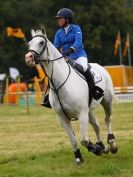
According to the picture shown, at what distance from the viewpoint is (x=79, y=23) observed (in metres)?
70.3

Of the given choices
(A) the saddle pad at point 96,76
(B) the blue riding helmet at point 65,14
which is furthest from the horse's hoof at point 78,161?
(B) the blue riding helmet at point 65,14

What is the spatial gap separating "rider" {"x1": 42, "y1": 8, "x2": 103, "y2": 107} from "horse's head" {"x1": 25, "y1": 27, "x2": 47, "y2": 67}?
84cm

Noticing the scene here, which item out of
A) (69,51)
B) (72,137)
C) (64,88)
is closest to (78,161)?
(72,137)

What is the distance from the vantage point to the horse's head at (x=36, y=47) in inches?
412

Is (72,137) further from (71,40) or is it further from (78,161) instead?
(71,40)

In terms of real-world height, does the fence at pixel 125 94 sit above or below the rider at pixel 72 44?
below

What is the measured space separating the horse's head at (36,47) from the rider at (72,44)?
838 millimetres

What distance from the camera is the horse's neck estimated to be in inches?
444

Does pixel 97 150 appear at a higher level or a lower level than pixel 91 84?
lower

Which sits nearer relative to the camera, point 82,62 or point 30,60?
point 30,60

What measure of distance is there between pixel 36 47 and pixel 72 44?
145 centimetres

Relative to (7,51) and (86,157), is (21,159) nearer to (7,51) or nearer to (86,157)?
(86,157)

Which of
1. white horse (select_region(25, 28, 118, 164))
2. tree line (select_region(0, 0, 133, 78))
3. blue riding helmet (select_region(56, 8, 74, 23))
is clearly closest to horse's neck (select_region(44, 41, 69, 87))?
white horse (select_region(25, 28, 118, 164))

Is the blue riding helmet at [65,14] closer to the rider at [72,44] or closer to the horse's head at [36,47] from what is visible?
the rider at [72,44]
